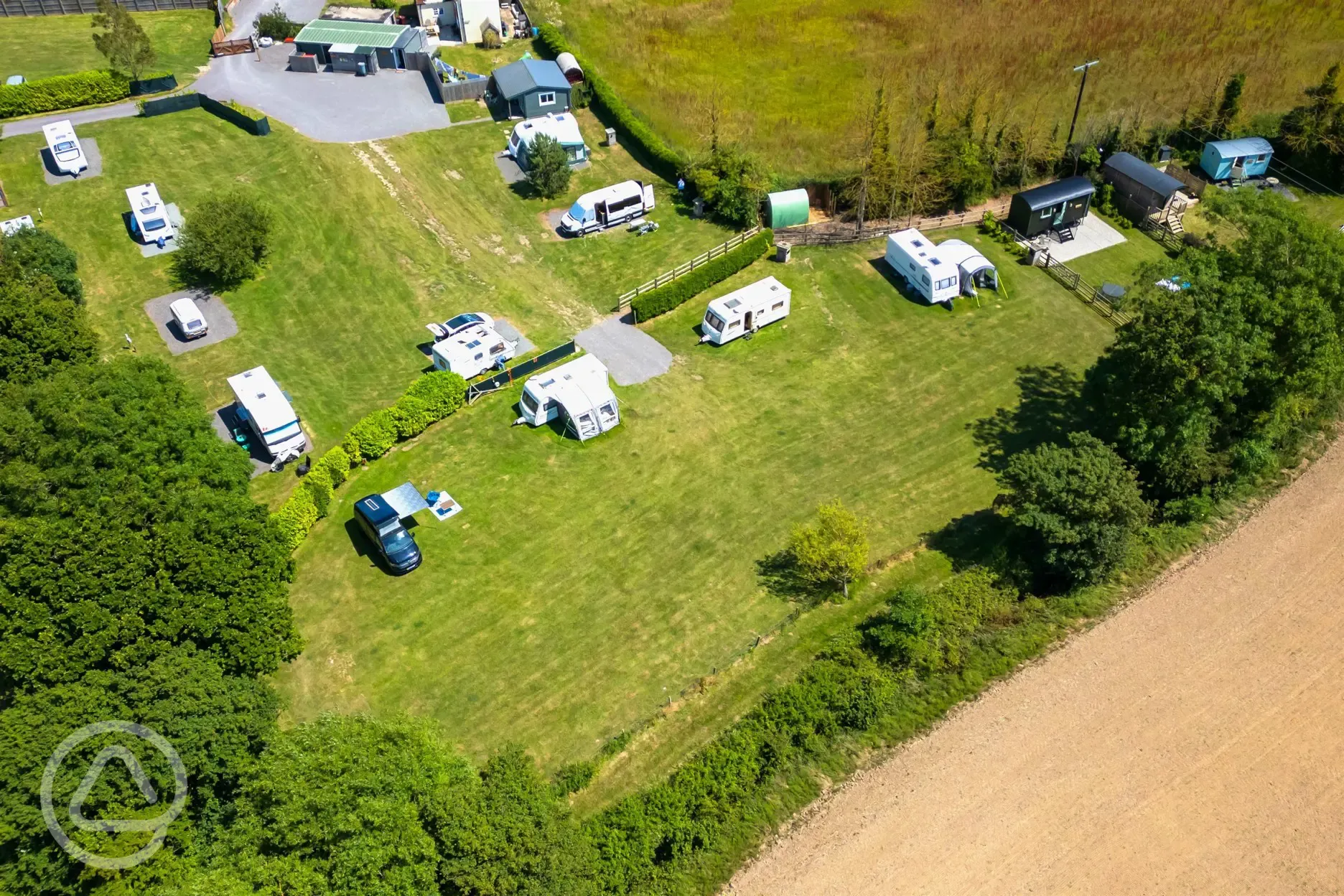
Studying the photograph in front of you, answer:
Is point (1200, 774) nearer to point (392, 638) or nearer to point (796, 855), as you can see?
point (796, 855)

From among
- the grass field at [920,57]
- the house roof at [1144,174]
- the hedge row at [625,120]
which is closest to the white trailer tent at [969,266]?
the grass field at [920,57]

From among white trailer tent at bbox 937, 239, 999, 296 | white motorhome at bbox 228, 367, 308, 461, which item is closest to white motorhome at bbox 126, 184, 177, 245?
white motorhome at bbox 228, 367, 308, 461

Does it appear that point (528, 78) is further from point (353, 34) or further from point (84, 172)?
point (84, 172)

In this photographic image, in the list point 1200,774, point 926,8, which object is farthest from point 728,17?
point 1200,774

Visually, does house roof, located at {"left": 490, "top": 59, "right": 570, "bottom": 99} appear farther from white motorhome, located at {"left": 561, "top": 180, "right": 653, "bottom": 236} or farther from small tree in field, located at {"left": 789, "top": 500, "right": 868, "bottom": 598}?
small tree in field, located at {"left": 789, "top": 500, "right": 868, "bottom": 598}

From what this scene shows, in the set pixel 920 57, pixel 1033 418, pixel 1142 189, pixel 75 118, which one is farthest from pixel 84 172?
pixel 1142 189

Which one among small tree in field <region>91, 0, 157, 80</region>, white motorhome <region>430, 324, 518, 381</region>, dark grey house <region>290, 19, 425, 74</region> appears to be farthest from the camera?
dark grey house <region>290, 19, 425, 74</region>

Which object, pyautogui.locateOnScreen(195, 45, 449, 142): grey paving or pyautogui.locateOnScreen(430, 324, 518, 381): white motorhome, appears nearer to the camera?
pyautogui.locateOnScreen(430, 324, 518, 381): white motorhome
